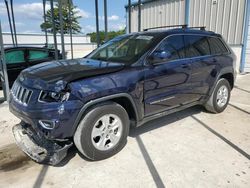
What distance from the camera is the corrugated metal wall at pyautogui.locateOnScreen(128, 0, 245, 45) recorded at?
9359 mm

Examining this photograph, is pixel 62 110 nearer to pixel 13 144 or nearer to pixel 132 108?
pixel 132 108

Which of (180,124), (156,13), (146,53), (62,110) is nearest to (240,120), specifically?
(180,124)

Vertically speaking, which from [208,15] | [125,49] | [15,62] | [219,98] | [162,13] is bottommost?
[219,98]

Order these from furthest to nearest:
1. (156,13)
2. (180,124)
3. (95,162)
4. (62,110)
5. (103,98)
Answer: (156,13)
(180,124)
(95,162)
(103,98)
(62,110)

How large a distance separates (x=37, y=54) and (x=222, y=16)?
7.86m

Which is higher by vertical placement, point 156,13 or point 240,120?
point 156,13

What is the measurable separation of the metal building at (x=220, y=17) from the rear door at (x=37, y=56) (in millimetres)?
3728

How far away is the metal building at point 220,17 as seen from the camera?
9.20m

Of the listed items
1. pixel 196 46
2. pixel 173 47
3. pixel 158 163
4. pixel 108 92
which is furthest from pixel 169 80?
pixel 158 163

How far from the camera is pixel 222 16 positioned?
9727mm

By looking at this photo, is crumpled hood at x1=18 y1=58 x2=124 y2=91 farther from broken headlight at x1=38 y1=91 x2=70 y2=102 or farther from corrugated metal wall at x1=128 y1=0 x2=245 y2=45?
corrugated metal wall at x1=128 y1=0 x2=245 y2=45

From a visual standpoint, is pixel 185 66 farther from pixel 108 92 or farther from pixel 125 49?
pixel 108 92

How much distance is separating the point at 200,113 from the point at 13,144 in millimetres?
3795

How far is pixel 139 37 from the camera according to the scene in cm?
395
